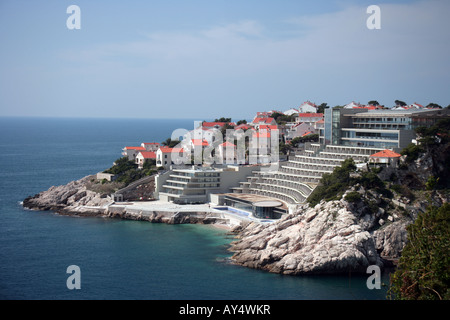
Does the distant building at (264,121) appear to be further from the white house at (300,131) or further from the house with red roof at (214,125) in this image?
the white house at (300,131)

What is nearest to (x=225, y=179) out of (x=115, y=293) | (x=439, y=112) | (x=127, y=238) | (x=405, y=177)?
(x=127, y=238)

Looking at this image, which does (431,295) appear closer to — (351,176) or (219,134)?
(351,176)

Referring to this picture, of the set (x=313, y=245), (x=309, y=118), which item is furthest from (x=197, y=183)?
(x=309, y=118)

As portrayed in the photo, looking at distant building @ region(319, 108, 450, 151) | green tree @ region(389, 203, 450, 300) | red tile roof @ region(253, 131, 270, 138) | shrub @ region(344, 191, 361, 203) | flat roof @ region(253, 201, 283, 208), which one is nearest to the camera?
green tree @ region(389, 203, 450, 300)

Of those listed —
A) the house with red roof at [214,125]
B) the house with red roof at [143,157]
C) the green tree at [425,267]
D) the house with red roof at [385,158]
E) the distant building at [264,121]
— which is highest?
the distant building at [264,121]

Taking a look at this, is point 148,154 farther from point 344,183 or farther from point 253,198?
point 344,183

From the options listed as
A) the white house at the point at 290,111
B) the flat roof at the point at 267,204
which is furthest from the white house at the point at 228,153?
the white house at the point at 290,111

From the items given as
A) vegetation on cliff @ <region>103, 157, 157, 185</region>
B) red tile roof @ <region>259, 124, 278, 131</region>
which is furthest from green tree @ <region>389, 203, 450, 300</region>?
red tile roof @ <region>259, 124, 278, 131</region>

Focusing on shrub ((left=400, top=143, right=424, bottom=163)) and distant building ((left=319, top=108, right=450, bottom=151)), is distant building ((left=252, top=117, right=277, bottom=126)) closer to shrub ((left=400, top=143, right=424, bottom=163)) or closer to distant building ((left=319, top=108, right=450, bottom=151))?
distant building ((left=319, top=108, right=450, bottom=151))
